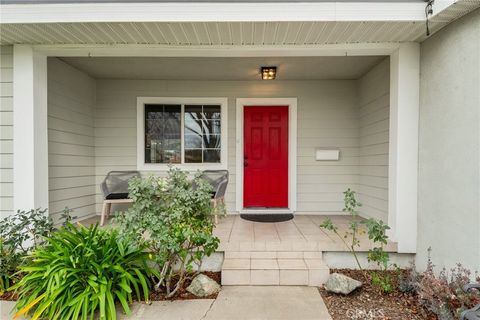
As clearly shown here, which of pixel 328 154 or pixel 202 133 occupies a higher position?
pixel 202 133

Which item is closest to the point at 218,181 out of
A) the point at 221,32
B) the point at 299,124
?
the point at 299,124

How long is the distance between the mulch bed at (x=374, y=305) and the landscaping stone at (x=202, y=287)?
3.34ft

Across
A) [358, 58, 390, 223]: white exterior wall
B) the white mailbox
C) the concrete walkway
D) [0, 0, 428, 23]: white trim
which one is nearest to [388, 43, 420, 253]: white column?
[0, 0, 428, 23]: white trim

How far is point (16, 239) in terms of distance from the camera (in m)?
2.59

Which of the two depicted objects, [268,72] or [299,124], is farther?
[299,124]

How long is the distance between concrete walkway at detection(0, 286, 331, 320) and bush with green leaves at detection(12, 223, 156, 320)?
0.17 m

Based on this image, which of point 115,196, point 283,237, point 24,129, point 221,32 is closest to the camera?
point 221,32

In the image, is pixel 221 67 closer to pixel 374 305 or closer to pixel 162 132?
pixel 162 132

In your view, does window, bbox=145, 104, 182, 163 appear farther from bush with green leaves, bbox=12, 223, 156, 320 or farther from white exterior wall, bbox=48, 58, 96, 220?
bush with green leaves, bbox=12, 223, 156, 320

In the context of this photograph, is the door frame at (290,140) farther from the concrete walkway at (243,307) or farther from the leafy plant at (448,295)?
the leafy plant at (448,295)

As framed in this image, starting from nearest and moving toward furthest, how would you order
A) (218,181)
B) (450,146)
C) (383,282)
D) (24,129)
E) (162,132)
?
(450,146), (383,282), (24,129), (218,181), (162,132)

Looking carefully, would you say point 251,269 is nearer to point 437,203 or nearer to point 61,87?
point 437,203

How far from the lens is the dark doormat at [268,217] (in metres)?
4.00

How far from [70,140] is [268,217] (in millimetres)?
3102
